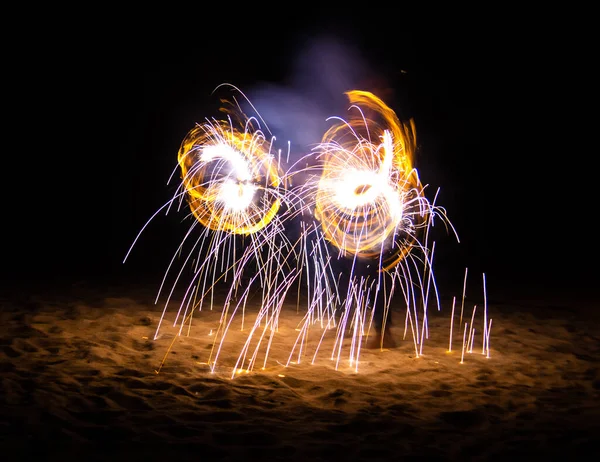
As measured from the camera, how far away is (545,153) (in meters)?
23.1

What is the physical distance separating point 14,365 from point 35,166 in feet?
57.8

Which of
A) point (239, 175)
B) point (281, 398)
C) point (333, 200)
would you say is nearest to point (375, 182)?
point (333, 200)

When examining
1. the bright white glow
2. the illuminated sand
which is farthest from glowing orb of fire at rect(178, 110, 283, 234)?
the illuminated sand

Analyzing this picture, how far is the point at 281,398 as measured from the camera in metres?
4.58

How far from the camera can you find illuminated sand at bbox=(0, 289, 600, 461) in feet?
12.0

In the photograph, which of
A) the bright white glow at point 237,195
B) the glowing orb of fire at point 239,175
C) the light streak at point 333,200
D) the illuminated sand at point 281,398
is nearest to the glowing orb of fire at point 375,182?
the light streak at point 333,200

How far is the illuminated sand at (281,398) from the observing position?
367 centimetres

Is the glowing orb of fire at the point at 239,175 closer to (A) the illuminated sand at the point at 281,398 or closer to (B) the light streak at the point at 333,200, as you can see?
(B) the light streak at the point at 333,200

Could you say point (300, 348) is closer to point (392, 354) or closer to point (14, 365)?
point (392, 354)

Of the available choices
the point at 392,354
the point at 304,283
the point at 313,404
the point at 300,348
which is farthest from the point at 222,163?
the point at 304,283

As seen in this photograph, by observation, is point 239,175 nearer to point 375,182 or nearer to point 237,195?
point 237,195

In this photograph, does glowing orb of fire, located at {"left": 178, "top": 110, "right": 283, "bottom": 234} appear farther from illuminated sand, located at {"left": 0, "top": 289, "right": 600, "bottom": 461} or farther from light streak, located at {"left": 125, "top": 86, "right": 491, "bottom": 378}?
illuminated sand, located at {"left": 0, "top": 289, "right": 600, "bottom": 461}

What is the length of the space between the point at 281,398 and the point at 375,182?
2.18 meters

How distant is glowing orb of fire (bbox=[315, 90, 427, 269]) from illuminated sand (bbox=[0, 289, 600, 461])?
1.15m
